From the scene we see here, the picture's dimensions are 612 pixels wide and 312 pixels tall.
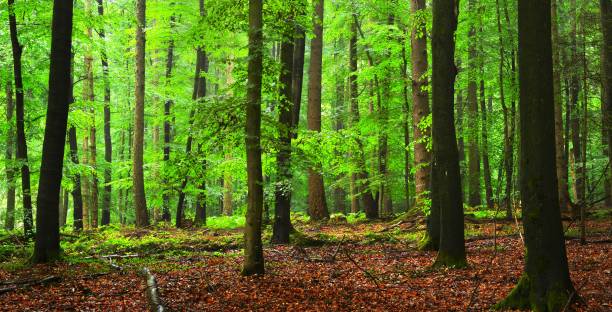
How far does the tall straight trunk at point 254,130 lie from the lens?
9242mm

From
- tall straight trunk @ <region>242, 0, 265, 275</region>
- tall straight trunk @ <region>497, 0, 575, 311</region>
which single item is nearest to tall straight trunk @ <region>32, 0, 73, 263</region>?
tall straight trunk @ <region>242, 0, 265, 275</region>

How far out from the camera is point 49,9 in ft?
42.5

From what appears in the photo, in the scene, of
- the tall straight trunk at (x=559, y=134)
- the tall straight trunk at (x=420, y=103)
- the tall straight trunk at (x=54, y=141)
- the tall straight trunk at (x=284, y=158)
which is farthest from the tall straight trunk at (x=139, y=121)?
the tall straight trunk at (x=559, y=134)

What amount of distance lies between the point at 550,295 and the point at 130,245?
11.7m

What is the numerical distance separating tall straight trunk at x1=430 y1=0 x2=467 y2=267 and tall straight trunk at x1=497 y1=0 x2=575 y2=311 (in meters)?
3.38

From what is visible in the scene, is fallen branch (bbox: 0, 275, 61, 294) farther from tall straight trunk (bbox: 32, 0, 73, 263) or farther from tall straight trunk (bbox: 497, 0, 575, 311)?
tall straight trunk (bbox: 497, 0, 575, 311)

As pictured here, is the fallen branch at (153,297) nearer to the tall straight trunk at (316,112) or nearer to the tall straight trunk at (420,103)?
the tall straight trunk at (420,103)

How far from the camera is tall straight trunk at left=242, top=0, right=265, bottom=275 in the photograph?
30.3 feet

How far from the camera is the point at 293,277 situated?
971 cm

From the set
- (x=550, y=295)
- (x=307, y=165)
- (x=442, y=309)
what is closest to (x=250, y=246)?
(x=307, y=165)

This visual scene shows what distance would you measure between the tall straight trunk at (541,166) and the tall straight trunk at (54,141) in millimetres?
9278

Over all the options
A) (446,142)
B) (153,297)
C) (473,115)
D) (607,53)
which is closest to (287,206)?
(446,142)

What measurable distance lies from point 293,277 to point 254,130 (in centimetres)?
305

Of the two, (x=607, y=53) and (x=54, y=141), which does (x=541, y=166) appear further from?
(x=607, y=53)
